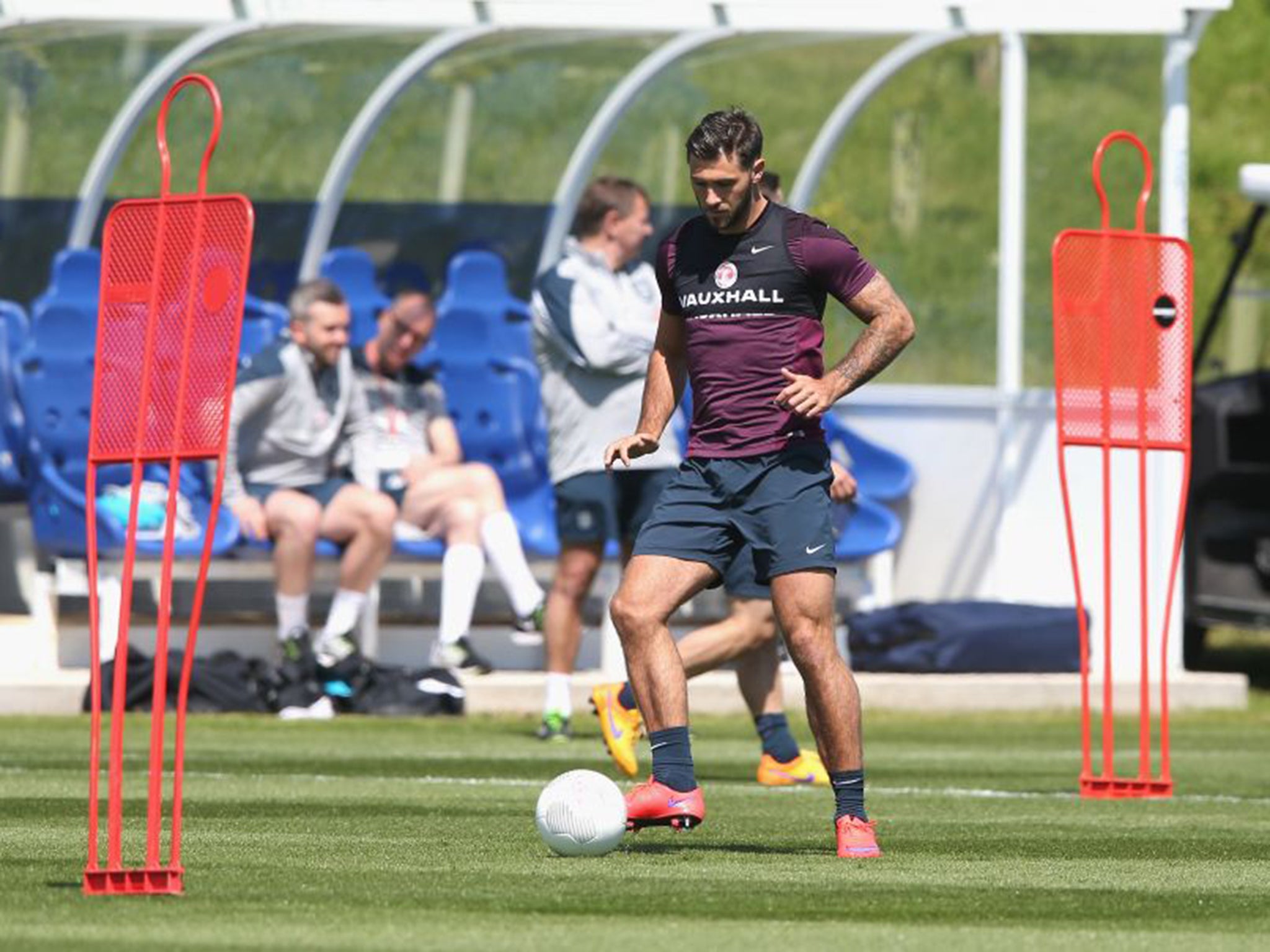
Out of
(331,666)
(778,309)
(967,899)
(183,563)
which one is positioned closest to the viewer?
(967,899)

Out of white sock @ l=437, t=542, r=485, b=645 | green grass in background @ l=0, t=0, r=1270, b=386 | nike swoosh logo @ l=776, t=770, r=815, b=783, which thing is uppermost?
green grass in background @ l=0, t=0, r=1270, b=386

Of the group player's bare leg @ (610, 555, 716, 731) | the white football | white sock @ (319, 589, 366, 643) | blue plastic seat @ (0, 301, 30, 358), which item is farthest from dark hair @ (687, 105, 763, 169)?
blue plastic seat @ (0, 301, 30, 358)

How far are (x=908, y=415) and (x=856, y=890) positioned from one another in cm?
1107

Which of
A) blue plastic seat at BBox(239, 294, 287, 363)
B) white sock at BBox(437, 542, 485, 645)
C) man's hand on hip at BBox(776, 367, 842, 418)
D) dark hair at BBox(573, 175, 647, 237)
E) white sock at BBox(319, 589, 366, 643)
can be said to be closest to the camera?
man's hand on hip at BBox(776, 367, 842, 418)

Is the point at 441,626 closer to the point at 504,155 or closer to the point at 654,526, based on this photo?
the point at 504,155

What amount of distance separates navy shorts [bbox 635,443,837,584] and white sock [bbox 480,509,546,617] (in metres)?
7.65

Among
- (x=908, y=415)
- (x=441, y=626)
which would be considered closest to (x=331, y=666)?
(x=441, y=626)

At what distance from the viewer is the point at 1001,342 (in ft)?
59.8

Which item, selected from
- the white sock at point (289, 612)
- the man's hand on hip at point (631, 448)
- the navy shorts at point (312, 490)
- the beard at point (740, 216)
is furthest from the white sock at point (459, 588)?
the beard at point (740, 216)

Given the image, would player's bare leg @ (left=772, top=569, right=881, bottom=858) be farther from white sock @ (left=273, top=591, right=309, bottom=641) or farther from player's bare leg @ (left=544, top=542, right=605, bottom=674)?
white sock @ (left=273, top=591, right=309, bottom=641)

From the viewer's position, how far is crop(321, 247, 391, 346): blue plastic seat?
1822 centimetres

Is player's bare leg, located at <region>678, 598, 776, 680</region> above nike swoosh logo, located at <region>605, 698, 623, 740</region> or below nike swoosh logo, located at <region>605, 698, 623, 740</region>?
above

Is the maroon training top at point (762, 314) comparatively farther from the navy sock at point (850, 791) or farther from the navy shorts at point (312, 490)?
Result: the navy shorts at point (312, 490)

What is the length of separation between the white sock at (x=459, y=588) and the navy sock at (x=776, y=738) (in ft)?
15.1
